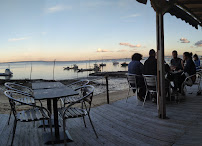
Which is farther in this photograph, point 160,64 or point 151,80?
point 151,80

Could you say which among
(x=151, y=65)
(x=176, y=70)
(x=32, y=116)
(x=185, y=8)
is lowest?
(x=32, y=116)

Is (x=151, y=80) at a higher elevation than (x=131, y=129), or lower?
higher

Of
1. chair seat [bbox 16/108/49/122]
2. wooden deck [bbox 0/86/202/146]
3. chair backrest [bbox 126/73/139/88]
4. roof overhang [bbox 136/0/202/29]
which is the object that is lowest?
wooden deck [bbox 0/86/202/146]

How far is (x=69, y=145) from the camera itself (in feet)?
8.48

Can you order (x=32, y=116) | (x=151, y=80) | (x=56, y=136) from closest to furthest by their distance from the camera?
(x=32, y=116) → (x=56, y=136) → (x=151, y=80)

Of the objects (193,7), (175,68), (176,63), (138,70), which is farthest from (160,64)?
(193,7)

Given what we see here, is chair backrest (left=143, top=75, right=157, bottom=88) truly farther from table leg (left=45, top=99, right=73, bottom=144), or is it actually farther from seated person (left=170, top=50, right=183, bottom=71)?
table leg (left=45, top=99, right=73, bottom=144)

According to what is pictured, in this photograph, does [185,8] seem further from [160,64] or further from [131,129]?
[131,129]

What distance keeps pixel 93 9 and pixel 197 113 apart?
1199 centimetres

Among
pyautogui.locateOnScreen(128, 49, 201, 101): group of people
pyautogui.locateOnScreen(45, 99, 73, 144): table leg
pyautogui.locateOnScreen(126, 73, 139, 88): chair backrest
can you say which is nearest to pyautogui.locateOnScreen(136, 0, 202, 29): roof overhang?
pyautogui.locateOnScreen(128, 49, 201, 101): group of people

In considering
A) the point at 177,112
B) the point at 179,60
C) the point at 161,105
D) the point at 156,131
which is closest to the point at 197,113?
the point at 177,112

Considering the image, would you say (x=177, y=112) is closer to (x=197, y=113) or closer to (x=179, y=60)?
(x=197, y=113)

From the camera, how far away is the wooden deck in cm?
264

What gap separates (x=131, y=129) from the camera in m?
3.10
